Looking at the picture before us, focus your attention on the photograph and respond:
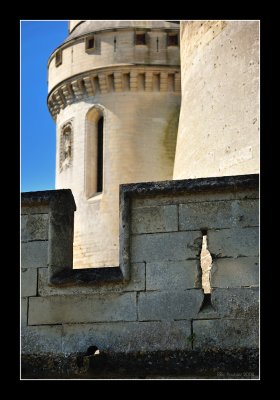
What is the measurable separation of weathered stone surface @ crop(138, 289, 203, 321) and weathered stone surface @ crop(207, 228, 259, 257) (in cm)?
34

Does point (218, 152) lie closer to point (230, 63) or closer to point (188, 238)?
point (230, 63)

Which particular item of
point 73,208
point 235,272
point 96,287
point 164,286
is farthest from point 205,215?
point 73,208

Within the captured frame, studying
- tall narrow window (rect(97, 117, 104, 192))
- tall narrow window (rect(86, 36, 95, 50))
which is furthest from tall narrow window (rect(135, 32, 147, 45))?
tall narrow window (rect(97, 117, 104, 192))

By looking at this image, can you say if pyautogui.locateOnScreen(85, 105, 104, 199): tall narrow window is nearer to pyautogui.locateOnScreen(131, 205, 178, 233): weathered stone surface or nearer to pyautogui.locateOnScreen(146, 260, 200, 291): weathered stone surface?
pyautogui.locateOnScreen(131, 205, 178, 233): weathered stone surface

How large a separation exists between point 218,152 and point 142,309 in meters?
6.24

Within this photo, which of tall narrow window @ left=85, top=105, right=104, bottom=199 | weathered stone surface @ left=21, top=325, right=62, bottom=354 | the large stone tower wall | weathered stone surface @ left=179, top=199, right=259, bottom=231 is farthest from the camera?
tall narrow window @ left=85, top=105, right=104, bottom=199

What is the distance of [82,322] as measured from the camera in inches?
232

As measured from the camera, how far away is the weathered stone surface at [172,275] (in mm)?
5672

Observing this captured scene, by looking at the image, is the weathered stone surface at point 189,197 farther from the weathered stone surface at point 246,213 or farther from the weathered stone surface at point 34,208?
the weathered stone surface at point 34,208

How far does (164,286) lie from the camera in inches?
225

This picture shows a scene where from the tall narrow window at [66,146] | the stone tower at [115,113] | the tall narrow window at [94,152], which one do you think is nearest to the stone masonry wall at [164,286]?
the stone tower at [115,113]

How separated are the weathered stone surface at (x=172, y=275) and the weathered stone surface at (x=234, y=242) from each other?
191 millimetres

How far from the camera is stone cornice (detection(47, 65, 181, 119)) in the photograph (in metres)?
20.5
